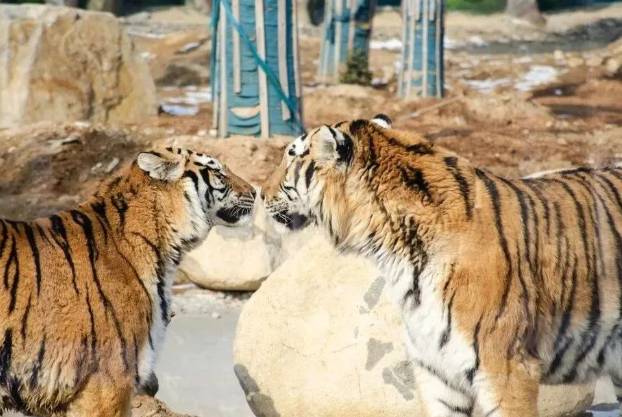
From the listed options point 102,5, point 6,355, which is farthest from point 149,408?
point 102,5

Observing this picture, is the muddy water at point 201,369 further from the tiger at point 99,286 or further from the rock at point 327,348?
the tiger at point 99,286

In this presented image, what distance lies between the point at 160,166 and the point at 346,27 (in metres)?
10.9

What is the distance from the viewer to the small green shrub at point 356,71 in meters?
13.7

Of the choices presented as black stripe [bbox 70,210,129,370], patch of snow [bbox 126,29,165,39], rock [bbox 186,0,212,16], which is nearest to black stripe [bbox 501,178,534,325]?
black stripe [bbox 70,210,129,370]

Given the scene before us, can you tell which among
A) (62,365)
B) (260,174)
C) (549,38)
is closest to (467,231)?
(62,365)

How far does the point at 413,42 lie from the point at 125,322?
9148 mm

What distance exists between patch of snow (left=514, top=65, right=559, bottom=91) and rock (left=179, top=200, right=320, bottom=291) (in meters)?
7.42

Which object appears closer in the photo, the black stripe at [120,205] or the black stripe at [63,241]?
the black stripe at [63,241]

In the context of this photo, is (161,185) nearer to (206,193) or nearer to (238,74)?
(206,193)

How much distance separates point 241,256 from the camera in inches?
264

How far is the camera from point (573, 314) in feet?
13.0

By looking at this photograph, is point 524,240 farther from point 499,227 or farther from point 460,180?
point 460,180

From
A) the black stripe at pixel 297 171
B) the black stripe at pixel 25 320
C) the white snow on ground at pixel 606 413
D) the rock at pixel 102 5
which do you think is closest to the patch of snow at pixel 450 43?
the rock at pixel 102 5

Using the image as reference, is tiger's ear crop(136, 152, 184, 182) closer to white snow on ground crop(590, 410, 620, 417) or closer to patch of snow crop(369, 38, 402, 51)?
white snow on ground crop(590, 410, 620, 417)
